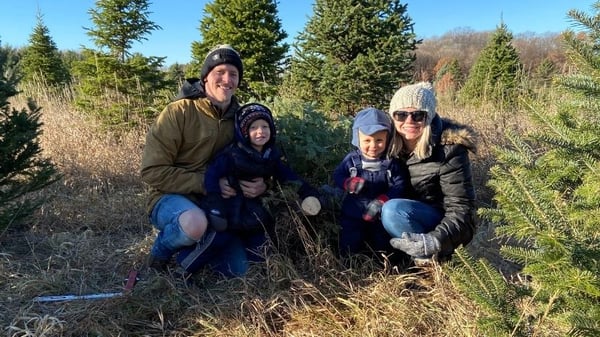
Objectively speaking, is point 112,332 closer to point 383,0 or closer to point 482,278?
point 482,278

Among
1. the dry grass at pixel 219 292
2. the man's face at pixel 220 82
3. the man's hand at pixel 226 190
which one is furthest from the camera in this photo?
the man's face at pixel 220 82

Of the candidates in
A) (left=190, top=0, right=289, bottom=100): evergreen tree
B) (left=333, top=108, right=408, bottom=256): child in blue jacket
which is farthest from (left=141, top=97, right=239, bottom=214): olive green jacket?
(left=190, top=0, right=289, bottom=100): evergreen tree

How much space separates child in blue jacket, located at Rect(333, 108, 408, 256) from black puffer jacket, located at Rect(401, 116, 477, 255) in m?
0.20

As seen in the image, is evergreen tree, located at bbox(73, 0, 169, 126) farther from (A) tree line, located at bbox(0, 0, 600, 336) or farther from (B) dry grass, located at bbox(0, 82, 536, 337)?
(B) dry grass, located at bbox(0, 82, 536, 337)

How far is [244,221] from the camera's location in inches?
114

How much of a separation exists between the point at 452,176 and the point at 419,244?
45 cm

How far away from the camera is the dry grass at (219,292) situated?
7.53 ft

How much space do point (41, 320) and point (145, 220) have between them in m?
1.69

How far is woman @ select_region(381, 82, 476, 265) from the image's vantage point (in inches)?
100

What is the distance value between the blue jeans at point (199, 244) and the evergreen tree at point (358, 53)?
14.9ft

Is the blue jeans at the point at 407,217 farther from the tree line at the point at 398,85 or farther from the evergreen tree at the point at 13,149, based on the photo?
the evergreen tree at the point at 13,149

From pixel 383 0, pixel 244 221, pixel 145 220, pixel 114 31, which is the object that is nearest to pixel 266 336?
pixel 244 221

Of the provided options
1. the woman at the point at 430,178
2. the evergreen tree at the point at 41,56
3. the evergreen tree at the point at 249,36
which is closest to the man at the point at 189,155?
the woman at the point at 430,178

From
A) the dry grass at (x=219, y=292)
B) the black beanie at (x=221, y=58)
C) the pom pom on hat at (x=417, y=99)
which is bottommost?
the dry grass at (x=219, y=292)
